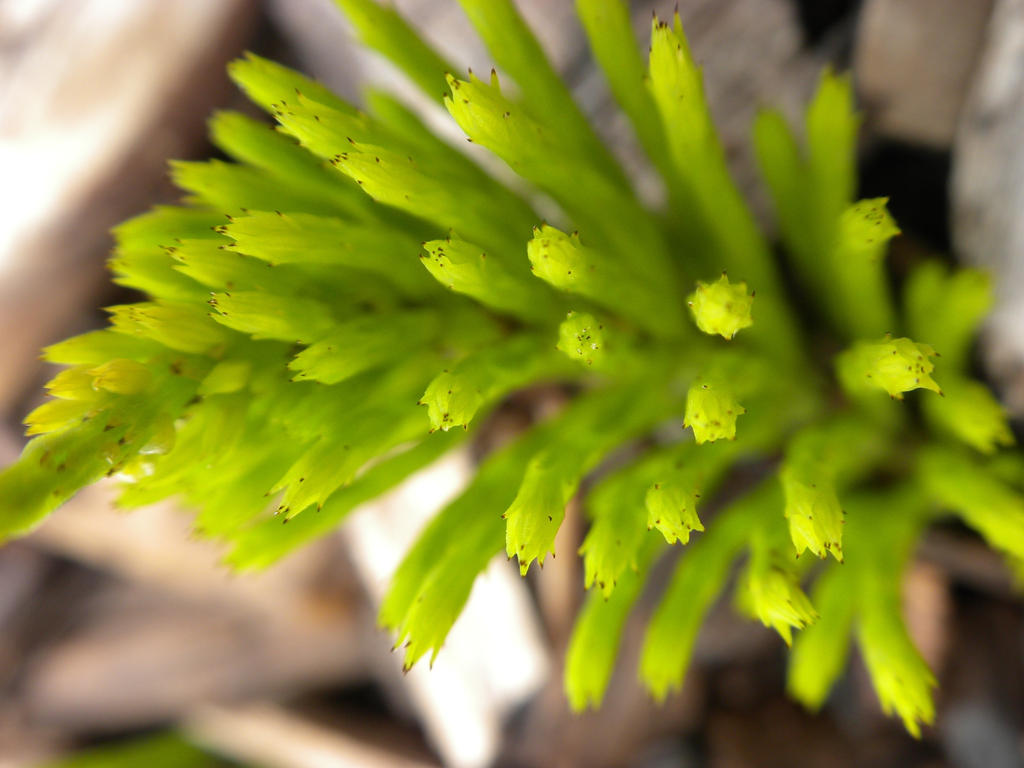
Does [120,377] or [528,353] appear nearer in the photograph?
[120,377]

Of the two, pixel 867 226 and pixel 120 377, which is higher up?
pixel 120 377

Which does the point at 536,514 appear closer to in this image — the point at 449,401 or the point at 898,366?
the point at 449,401

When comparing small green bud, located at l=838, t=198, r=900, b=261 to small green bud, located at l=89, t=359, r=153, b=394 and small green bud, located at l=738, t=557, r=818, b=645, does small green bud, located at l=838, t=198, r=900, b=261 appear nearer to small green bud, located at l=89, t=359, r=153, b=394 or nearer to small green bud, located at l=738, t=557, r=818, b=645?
small green bud, located at l=738, t=557, r=818, b=645

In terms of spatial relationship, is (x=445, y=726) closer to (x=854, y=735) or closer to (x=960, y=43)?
(x=854, y=735)

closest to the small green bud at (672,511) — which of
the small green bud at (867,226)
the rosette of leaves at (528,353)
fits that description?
the rosette of leaves at (528,353)

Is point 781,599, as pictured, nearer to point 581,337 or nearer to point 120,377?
point 581,337

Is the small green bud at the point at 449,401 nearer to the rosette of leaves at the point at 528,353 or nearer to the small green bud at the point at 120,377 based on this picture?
the rosette of leaves at the point at 528,353

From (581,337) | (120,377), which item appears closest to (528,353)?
(581,337)
